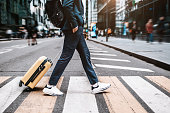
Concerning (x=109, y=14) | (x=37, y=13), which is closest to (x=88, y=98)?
(x=109, y=14)

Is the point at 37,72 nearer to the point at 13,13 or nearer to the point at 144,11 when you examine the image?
the point at 144,11

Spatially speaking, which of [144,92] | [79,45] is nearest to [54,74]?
[79,45]

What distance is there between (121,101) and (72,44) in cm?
120

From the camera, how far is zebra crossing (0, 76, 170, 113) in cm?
285

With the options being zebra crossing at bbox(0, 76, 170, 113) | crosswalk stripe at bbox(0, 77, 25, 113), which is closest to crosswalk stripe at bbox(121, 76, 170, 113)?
zebra crossing at bbox(0, 76, 170, 113)

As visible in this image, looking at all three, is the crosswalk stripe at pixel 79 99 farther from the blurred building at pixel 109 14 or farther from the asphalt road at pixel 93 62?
the blurred building at pixel 109 14

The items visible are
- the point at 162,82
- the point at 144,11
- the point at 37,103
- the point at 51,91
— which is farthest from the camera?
the point at 144,11

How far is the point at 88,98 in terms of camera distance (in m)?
3.31

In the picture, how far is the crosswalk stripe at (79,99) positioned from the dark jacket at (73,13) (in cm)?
112

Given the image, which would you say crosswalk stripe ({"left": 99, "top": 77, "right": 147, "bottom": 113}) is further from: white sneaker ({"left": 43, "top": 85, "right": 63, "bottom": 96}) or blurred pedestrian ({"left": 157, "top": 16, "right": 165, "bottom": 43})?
blurred pedestrian ({"left": 157, "top": 16, "right": 165, "bottom": 43})

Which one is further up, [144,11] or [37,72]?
[144,11]

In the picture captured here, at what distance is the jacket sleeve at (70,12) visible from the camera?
3.17 meters

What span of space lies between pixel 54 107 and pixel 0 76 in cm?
265

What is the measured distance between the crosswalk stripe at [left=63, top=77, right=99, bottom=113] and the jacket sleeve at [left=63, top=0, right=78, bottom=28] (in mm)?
1144
